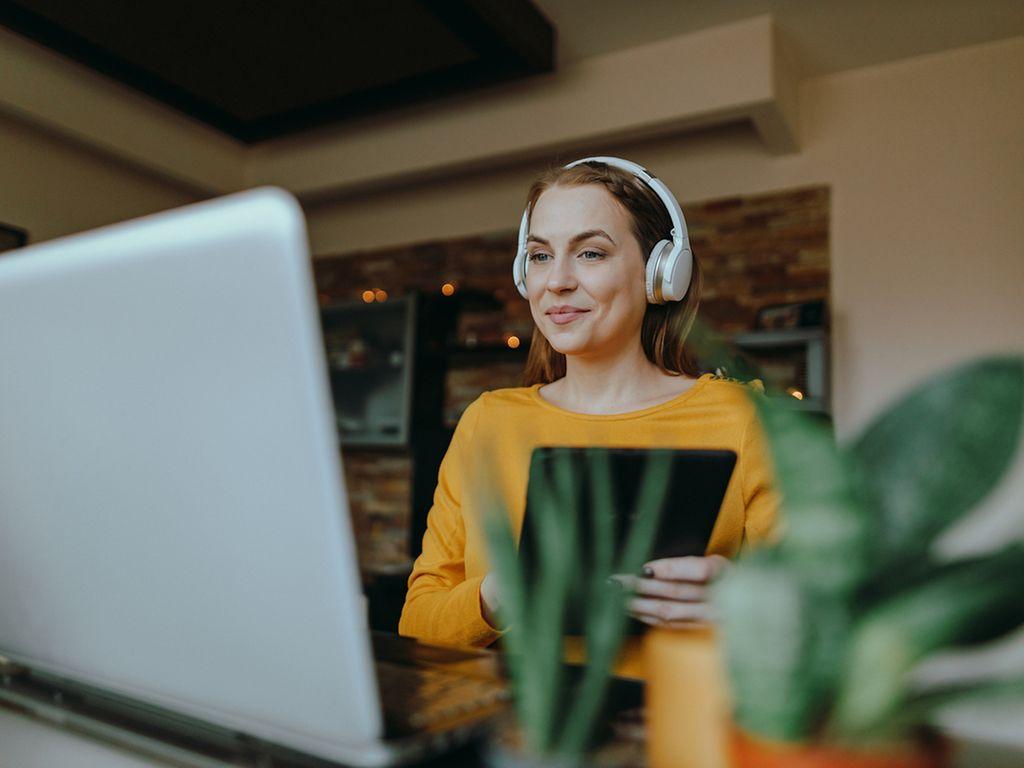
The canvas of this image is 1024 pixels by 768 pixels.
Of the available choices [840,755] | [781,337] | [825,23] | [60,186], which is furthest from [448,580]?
[60,186]

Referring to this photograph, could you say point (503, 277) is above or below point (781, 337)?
above

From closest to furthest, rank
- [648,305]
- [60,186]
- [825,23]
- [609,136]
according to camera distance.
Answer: [648,305] < [825,23] < [609,136] < [60,186]

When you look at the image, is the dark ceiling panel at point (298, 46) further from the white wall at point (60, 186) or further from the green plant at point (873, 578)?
the green plant at point (873, 578)

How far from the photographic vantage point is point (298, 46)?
3.24m

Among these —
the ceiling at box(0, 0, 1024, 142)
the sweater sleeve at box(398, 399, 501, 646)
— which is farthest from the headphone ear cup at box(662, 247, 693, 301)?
the ceiling at box(0, 0, 1024, 142)

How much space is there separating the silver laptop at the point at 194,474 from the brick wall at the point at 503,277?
2.39 metres

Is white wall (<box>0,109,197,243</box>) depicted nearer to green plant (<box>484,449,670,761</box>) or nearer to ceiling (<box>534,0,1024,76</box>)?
ceiling (<box>534,0,1024,76</box>)

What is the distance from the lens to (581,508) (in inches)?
37.3

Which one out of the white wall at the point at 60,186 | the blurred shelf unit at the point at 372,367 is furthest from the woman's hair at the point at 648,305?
the white wall at the point at 60,186

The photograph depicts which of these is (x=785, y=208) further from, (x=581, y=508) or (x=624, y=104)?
(x=581, y=508)

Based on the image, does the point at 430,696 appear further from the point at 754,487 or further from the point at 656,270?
the point at 656,270

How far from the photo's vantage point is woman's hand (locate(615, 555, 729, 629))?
2.75 feet

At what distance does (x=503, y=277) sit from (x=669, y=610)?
330 centimetres

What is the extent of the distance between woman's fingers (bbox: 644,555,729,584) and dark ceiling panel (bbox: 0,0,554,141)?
2.43 m
